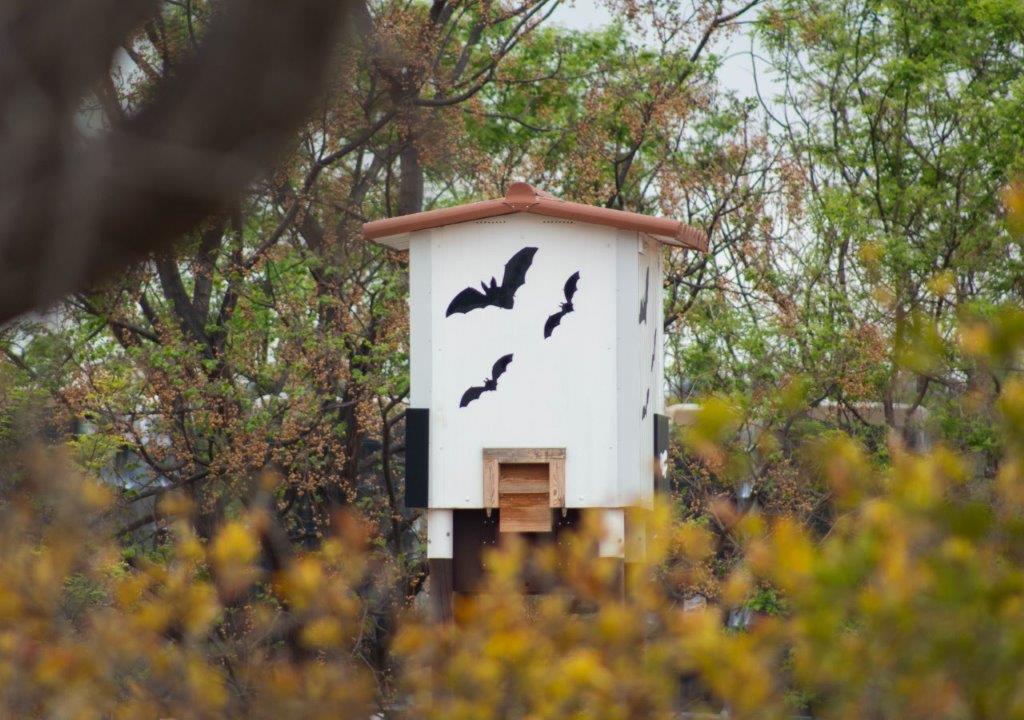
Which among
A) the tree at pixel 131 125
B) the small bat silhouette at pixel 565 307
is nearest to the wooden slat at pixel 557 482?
the small bat silhouette at pixel 565 307

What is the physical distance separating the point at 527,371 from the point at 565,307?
299mm

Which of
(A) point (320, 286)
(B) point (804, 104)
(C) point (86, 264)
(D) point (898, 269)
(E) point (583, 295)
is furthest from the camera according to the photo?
(B) point (804, 104)

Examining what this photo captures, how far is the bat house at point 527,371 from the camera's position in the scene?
592 centimetres

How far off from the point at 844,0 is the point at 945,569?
36.5 ft

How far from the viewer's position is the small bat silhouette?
234 inches

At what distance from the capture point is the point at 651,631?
2.68 metres

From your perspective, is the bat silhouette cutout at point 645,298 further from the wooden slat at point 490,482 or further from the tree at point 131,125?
the tree at point 131,125

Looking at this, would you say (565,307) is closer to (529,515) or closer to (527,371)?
(527,371)

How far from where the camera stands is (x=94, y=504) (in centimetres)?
285

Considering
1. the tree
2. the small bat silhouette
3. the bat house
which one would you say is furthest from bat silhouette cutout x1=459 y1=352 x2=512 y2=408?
the tree

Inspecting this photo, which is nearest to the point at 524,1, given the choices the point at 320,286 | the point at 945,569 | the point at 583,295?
the point at 320,286

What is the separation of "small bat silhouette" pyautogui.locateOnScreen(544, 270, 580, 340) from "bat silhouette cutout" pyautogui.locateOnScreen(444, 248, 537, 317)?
6.5 inches

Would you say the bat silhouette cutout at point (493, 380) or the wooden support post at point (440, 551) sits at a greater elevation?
the bat silhouette cutout at point (493, 380)

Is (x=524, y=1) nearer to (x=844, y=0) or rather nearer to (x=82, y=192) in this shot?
(x=844, y=0)
